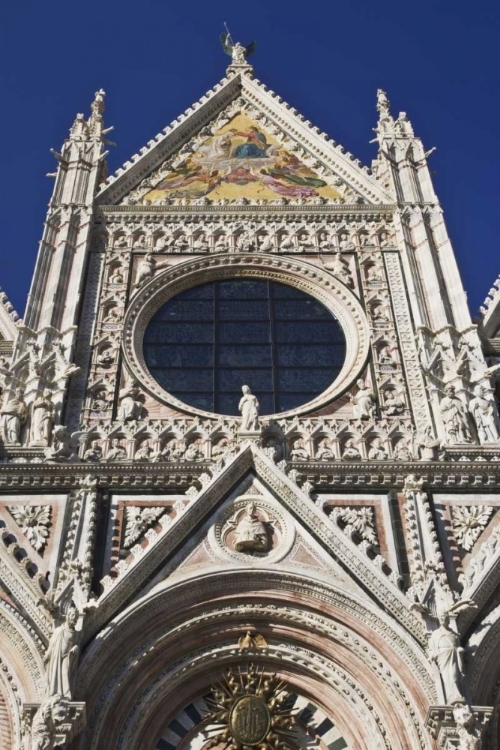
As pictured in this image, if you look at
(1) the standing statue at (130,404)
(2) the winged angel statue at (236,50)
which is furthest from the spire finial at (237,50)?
(1) the standing statue at (130,404)

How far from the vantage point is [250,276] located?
674 inches

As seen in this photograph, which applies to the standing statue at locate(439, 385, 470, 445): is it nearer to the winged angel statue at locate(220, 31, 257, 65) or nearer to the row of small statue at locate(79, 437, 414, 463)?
the row of small statue at locate(79, 437, 414, 463)

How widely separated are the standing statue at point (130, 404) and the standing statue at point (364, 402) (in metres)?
2.96

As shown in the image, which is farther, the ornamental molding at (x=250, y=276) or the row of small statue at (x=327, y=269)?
the row of small statue at (x=327, y=269)

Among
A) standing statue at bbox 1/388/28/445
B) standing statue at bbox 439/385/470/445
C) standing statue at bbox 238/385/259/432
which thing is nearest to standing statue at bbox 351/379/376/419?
standing statue at bbox 439/385/470/445

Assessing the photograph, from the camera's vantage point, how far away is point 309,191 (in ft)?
62.0

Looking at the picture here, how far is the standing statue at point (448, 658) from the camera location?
1050cm

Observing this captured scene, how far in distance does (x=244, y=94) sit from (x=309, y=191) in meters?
3.88

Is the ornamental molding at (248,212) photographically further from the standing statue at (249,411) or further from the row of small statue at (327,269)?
the standing statue at (249,411)

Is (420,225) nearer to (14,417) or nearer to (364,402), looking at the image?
(364,402)

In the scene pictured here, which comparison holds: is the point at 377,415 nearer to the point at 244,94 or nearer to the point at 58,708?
the point at 58,708

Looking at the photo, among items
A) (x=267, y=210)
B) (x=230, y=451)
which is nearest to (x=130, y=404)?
(x=230, y=451)

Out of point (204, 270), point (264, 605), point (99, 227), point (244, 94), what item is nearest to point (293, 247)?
point (204, 270)

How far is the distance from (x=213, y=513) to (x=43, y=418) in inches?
110
